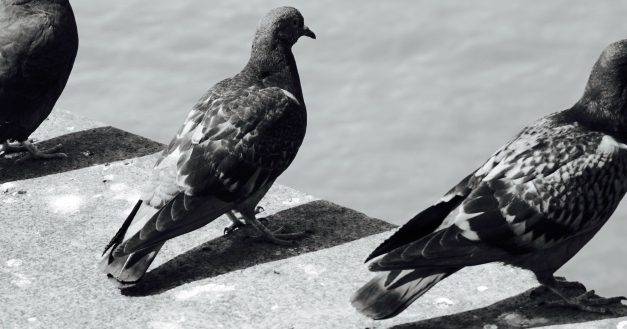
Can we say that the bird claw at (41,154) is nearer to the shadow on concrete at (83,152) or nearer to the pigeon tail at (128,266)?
the shadow on concrete at (83,152)

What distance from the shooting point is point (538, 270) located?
555 cm

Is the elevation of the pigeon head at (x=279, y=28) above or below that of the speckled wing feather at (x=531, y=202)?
above

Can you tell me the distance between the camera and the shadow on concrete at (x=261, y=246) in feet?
19.7

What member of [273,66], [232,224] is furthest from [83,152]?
[273,66]

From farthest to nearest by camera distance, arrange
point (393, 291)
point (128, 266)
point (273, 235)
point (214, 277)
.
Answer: point (273, 235)
point (214, 277)
point (128, 266)
point (393, 291)

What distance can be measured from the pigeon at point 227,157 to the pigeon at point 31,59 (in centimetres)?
140

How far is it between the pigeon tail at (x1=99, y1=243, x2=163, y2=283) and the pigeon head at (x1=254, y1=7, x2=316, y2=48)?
146 cm

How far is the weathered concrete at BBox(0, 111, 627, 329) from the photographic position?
18.3 feet

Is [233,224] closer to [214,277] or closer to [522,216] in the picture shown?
[214,277]

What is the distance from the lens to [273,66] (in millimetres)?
6504

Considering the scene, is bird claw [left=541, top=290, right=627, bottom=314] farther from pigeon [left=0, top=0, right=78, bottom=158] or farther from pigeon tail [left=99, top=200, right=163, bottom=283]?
pigeon [left=0, top=0, right=78, bottom=158]

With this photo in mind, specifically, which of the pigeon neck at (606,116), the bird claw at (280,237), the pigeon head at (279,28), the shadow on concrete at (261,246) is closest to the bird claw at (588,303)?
the pigeon neck at (606,116)

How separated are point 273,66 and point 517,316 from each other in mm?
2008

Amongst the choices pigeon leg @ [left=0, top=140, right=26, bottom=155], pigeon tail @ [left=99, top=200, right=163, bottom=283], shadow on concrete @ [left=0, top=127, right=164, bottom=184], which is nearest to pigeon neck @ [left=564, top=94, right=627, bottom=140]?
pigeon tail @ [left=99, top=200, right=163, bottom=283]
